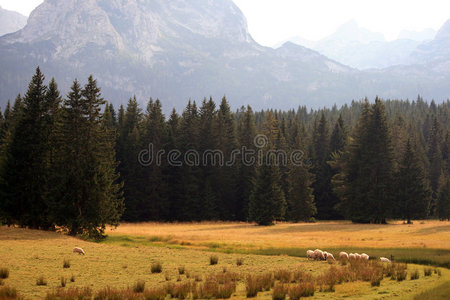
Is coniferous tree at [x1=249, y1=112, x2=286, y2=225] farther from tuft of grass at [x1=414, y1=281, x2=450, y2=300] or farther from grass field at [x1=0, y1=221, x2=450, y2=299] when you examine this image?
tuft of grass at [x1=414, y1=281, x2=450, y2=300]

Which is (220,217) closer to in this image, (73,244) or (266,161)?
(266,161)

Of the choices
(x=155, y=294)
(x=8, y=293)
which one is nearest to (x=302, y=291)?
(x=155, y=294)

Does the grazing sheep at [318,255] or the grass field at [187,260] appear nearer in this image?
the grass field at [187,260]

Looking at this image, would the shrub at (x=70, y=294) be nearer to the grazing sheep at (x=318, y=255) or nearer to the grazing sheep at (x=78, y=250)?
the grazing sheep at (x=78, y=250)

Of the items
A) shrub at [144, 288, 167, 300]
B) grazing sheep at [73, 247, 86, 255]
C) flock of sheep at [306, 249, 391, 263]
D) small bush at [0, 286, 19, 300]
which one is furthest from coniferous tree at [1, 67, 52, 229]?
shrub at [144, 288, 167, 300]

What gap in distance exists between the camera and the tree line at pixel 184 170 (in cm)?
4281

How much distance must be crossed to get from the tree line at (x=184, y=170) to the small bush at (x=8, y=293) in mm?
25635

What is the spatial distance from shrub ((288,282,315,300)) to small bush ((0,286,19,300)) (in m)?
10.0

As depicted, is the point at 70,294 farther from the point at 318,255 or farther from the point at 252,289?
the point at 318,255

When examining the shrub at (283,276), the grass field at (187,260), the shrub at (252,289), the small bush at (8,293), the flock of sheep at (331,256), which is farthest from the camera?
the flock of sheep at (331,256)

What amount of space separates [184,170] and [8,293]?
61586 mm

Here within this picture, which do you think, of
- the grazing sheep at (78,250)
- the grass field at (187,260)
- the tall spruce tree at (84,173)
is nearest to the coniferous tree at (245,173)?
the grass field at (187,260)

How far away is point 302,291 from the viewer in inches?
701

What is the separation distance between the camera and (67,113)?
144 ft
